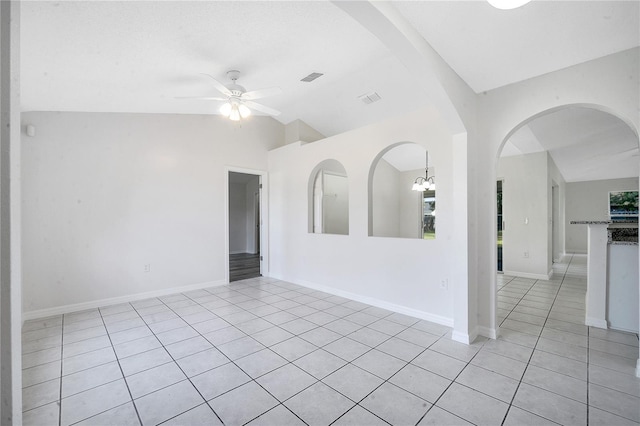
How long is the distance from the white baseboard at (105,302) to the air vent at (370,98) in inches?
154

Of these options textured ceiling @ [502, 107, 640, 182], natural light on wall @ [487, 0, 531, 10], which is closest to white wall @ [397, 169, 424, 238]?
textured ceiling @ [502, 107, 640, 182]

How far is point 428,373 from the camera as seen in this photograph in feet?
7.22

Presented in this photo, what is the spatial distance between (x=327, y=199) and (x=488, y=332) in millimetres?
3747

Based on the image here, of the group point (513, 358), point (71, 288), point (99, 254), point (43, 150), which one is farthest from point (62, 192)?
point (513, 358)

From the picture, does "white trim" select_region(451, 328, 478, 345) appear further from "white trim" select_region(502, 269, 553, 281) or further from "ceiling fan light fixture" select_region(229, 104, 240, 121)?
"white trim" select_region(502, 269, 553, 281)

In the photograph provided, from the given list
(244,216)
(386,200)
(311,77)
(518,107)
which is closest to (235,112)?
(311,77)

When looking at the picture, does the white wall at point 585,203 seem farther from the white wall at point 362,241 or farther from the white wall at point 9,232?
the white wall at point 9,232

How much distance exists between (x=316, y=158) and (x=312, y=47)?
1.94 meters

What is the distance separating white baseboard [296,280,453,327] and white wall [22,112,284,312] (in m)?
1.85

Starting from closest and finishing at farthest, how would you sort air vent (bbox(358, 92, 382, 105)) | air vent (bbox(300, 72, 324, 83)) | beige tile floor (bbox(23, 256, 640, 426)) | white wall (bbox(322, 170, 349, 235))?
beige tile floor (bbox(23, 256, 640, 426))
air vent (bbox(300, 72, 324, 83))
air vent (bbox(358, 92, 382, 105))
white wall (bbox(322, 170, 349, 235))

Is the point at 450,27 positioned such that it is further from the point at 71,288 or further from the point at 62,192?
the point at 71,288

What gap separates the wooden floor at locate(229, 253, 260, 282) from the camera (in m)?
5.64

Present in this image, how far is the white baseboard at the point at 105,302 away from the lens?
11.2ft

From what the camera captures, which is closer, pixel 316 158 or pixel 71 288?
pixel 71 288
